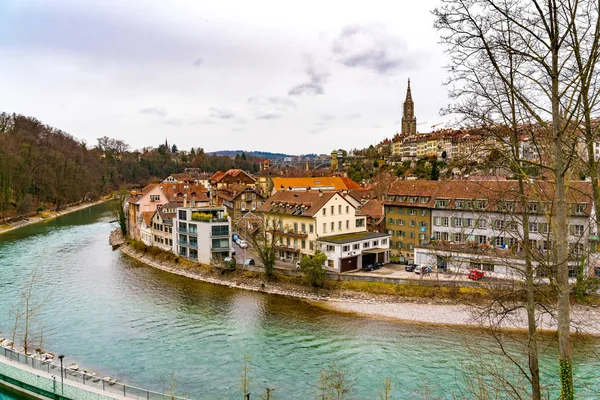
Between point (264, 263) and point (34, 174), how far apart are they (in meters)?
58.2

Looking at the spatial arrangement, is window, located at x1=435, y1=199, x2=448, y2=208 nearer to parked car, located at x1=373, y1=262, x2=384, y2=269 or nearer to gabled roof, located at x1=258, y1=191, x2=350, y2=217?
parked car, located at x1=373, y1=262, x2=384, y2=269

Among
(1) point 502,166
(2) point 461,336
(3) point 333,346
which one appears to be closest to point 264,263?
(3) point 333,346

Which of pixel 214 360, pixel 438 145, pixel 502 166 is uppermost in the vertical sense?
pixel 438 145

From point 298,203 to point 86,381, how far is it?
820 inches

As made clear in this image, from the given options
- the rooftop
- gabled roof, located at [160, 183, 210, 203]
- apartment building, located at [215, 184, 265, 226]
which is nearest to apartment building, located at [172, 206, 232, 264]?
the rooftop

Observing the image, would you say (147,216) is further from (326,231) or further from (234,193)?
(326,231)

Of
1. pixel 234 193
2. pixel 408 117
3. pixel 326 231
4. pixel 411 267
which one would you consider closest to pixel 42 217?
pixel 234 193

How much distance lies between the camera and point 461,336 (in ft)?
68.4

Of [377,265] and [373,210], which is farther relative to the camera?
[373,210]

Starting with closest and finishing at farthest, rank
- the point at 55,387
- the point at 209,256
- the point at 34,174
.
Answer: the point at 55,387 < the point at 209,256 < the point at 34,174

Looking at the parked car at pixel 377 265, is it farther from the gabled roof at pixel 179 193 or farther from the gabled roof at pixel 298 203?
the gabled roof at pixel 179 193

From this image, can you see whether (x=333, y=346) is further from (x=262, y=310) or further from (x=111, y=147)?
(x=111, y=147)

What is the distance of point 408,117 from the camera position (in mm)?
118562

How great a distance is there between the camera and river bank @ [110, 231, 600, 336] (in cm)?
2194
